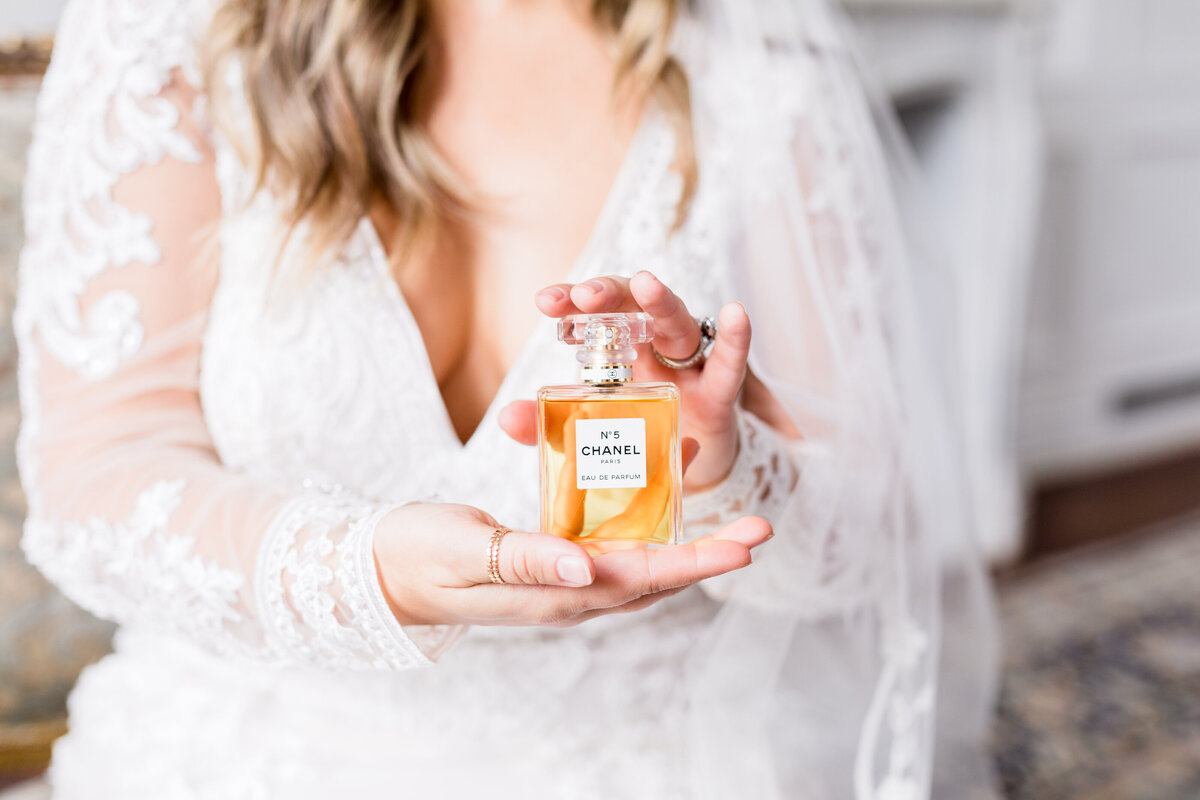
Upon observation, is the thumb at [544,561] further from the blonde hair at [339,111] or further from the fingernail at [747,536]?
the blonde hair at [339,111]

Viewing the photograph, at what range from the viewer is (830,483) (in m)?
0.93

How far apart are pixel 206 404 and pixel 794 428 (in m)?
0.53

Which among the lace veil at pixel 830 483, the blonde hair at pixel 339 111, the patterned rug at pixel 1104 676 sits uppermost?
the blonde hair at pixel 339 111

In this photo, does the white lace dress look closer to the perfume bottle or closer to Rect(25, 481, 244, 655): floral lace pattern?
Rect(25, 481, 244, 655): floral lace pattern

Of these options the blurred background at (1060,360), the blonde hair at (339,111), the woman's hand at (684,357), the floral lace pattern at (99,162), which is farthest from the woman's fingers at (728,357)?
the blurred background at (1060,360)

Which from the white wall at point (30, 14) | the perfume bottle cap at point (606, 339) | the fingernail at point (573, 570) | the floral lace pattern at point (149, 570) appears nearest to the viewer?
the fingernail at point (573, 570)

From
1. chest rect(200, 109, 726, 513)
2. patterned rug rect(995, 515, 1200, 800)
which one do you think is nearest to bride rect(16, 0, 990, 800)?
chest rect(200, 109, 726, 513)

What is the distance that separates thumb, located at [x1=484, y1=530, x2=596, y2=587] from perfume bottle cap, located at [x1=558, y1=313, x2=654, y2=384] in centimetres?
14

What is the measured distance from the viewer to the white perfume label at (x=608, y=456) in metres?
Answer: 0.64

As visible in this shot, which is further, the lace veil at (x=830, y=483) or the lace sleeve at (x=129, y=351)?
the lace veil at (x=830, y=483)

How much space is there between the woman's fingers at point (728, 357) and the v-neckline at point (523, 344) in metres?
0.26

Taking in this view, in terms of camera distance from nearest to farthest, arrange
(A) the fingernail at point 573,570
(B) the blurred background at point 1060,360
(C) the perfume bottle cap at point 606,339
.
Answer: (A) the fingernail at point 573,570 → (C) the perfume bottle cap at point 606,339 → (B) the blurred background at point 1060,360

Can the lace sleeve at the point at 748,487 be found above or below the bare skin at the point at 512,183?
below

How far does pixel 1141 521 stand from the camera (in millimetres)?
2965
